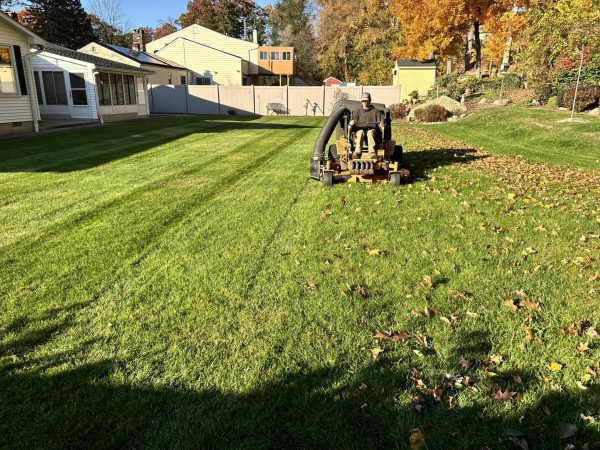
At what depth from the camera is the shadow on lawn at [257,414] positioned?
8.11ft

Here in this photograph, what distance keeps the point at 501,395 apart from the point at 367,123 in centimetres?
655

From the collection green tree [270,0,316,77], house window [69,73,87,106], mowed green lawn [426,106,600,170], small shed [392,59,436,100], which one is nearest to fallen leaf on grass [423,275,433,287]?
mowed green lawn [426,106,600,170]

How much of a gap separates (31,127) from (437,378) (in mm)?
18295

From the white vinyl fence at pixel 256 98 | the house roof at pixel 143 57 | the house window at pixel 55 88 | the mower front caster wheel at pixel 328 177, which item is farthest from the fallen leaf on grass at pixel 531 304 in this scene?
the house roof at pixel 143 57

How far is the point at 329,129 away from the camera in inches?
328

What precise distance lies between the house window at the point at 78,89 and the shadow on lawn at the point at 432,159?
16.7 m

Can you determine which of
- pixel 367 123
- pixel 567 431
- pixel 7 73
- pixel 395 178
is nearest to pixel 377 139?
pixel 367 123

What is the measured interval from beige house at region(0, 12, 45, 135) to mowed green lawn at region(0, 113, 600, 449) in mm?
10212

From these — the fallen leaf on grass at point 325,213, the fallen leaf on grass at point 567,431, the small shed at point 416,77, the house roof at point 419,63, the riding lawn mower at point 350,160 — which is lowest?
the fallen leaf on grass at point 567,431

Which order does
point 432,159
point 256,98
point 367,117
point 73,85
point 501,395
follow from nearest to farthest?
point 501,395 → point 367,117 → point 432,159 → point 73,85 → point 256,98

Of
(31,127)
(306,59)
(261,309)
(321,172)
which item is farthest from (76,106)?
(306,59)

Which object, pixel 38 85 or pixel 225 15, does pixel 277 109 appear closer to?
pixel 38 85

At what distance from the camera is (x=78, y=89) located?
70.5ft

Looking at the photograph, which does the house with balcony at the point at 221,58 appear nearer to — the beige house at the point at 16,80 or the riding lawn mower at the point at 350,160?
the beige house at the point at 16,80
